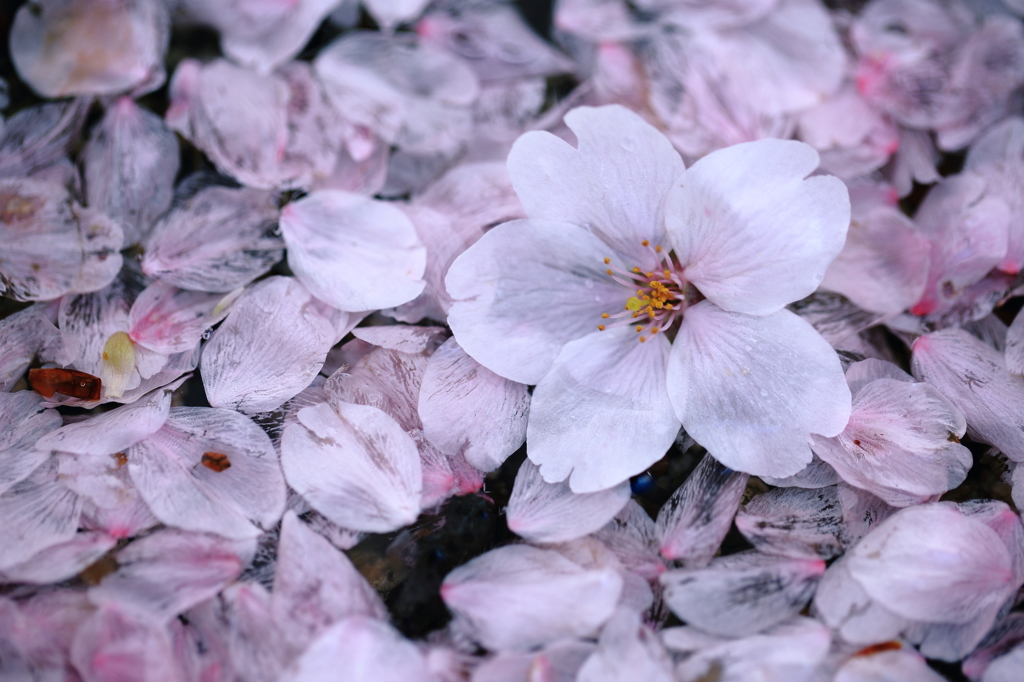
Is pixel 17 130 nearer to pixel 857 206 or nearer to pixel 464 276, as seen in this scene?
pixel 464 276

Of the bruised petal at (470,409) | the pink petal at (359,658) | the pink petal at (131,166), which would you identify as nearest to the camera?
the pink petal at (359,658)

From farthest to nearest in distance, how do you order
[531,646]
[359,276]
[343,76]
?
[343,76]
[359,276]
[531,646]

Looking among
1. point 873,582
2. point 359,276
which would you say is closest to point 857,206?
point 873,582

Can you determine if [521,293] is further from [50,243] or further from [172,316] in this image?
[50,243]

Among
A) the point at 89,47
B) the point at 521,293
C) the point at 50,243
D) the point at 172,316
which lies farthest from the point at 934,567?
the point at 89,47

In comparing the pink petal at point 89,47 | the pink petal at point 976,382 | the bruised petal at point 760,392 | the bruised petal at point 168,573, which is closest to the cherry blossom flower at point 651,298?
the bruised petal at point 760,392

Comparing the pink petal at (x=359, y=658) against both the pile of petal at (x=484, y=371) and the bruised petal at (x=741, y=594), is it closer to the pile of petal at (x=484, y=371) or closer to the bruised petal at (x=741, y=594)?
the pile of petal at (x=484, y=371)

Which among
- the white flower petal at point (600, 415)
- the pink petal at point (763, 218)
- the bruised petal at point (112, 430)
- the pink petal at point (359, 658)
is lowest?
the pink petal at point (359, 658)
